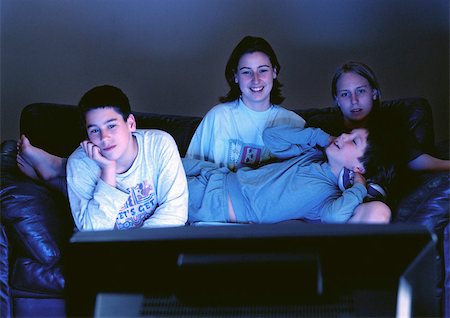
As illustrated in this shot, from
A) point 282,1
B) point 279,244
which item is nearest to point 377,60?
point 282,1

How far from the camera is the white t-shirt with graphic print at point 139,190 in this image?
2.05m

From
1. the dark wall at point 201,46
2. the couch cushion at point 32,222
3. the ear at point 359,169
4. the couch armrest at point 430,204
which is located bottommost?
the couch cushion at point 32,222

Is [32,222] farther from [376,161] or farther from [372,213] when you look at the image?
[376,161]

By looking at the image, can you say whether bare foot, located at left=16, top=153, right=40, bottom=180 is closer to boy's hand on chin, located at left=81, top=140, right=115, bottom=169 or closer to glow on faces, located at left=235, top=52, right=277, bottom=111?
boy's hand on chin, located at left=81, top=140, right=115, bottom=169

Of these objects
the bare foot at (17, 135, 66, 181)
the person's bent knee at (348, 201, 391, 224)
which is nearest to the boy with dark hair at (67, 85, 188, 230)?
the bare foot at (17, 135, 66, 181)

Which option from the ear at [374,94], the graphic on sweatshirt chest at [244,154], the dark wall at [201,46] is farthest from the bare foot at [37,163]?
the ear at [374,94]

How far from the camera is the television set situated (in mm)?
624

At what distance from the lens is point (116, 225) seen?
2096 mm

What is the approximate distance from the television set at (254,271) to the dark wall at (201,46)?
108 inches

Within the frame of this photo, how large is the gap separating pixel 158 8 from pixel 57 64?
2.27ft

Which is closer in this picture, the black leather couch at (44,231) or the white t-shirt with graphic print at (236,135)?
the black leather couch at (44,231)

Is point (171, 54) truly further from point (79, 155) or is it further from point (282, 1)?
point (79, 155)

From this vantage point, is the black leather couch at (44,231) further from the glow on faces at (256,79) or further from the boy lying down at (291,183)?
the glow on faces at (256,79)

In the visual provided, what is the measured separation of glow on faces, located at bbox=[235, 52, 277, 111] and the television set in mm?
1895
